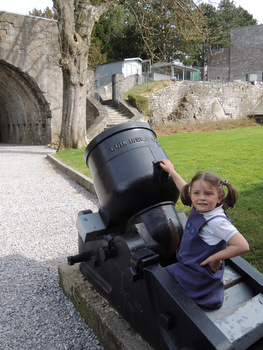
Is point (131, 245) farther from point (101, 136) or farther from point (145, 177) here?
point (101, 136)

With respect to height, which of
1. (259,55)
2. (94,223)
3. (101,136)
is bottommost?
(94,223)

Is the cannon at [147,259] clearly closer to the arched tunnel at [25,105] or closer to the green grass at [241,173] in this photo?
the green grass at [241,173]

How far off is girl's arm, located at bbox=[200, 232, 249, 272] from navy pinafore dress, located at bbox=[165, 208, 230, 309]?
0.13 ft

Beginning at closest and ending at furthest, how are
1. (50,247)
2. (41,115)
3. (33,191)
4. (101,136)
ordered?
1. (101,136)
2. (50,247)
3. (33,191)
4. (41,115)

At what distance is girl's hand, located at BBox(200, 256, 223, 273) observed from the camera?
164cm

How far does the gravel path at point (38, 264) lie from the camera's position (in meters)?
2.26

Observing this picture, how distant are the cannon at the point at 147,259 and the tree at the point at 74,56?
9999 mm

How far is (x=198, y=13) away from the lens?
36.5 ft

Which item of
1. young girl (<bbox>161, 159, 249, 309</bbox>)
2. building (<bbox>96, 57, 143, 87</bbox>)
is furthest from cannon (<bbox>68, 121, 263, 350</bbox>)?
building (<bbox>96, 57, 143, 87</bbox>)

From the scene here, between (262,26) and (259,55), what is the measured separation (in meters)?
3.47

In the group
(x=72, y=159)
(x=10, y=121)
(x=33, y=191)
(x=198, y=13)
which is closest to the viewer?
(x=33, y=191)

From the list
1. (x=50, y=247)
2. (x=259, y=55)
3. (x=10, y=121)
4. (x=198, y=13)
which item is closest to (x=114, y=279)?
(x=50, y=247)

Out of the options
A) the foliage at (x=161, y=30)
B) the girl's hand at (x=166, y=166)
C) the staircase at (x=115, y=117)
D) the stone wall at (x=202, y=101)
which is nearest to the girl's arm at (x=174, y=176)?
the girl's hand at (x=166, y=166)

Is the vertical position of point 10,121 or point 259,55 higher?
point 259,55
